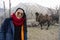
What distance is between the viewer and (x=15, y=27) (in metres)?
4.94

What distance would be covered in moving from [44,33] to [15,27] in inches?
24.5

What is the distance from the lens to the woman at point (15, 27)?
16.1 ft

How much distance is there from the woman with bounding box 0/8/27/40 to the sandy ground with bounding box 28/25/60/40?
0.13m

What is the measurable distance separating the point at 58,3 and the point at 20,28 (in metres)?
0.95

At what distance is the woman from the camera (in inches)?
193

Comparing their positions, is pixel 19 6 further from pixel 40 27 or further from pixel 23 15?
pixel 40 27

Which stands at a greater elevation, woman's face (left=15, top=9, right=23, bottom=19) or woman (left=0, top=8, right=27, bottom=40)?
woman's face (left=15, top=9, right=23, bottom=19)

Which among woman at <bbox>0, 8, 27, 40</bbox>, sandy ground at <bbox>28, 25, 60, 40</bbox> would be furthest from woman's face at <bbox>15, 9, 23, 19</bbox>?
sandy ground at <bbox>28, 25, 60, 40</bbox>

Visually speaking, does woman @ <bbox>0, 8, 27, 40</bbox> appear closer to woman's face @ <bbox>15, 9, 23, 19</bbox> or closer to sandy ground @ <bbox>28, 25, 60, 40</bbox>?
woman's face @ <bbox>15, 9, 23, 19</bbox>

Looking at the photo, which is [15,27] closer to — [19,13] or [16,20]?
[16,20]

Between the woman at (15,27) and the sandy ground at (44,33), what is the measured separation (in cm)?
13

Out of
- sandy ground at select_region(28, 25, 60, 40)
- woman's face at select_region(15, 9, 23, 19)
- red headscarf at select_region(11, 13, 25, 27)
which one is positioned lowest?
sandy ground at select_region(28, 25, 60, 40)

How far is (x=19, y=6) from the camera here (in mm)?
4934

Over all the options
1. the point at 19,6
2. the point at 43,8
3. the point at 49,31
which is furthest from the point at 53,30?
the point at 19,6
